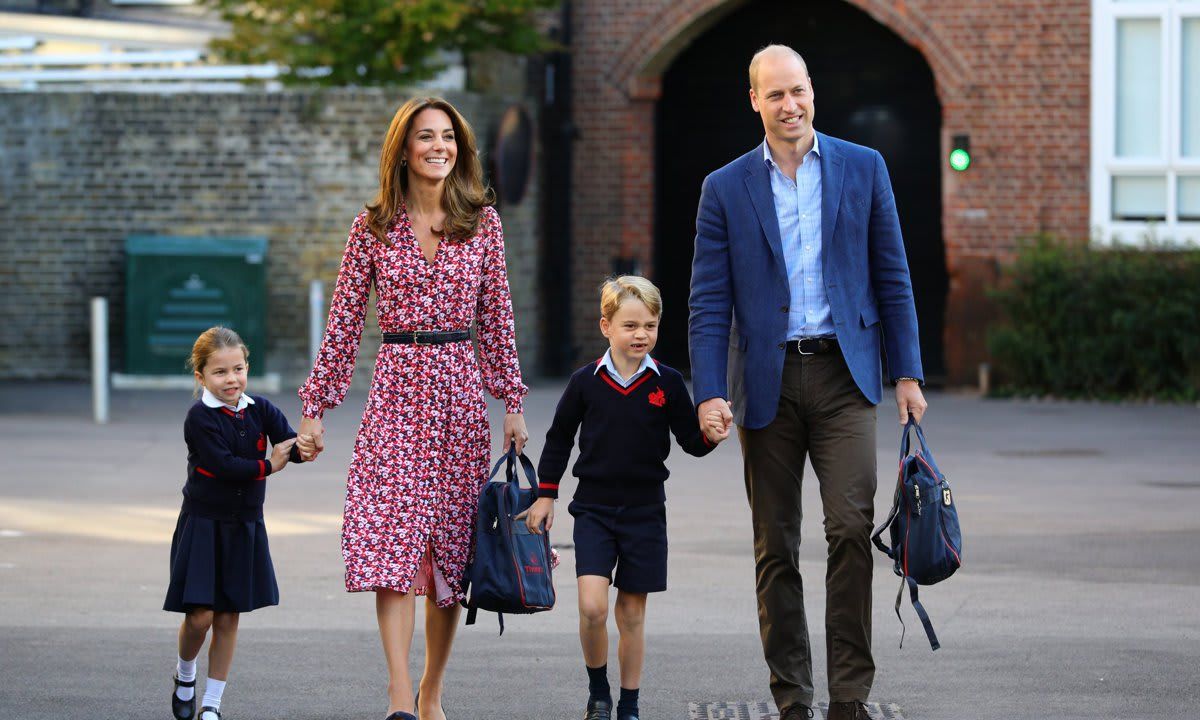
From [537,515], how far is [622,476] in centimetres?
28

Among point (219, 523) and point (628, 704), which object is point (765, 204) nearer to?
point (628, 704)

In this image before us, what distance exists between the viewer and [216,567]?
5898 millimetres

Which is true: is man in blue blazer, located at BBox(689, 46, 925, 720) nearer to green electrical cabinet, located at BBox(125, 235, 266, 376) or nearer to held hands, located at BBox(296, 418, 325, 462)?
held hands, located at BBox(296, 418, 325, 462)

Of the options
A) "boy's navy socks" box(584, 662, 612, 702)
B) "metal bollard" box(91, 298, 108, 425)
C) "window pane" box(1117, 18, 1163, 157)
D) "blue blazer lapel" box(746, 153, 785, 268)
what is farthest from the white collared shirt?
"window pane" box(1117, 18, 1163, 157)

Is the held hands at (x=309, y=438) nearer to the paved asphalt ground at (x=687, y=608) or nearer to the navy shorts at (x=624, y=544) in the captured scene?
the navy shorts at (x=624, y=544)

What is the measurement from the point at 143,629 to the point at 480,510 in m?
2.36

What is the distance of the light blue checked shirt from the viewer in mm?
5742

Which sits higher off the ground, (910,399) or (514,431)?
(910,399)

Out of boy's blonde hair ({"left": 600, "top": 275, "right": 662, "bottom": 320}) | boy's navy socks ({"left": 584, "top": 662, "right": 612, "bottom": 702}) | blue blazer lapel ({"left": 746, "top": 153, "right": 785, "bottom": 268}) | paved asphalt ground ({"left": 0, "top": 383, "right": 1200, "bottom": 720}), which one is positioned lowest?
paved asphalt ground ({"left": 0, "top": 383, "right": 1200, "bottom": 720})

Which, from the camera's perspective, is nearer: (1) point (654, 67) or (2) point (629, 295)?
(2) point (629, 295)

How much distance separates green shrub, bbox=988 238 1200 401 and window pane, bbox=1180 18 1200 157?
1.29 m

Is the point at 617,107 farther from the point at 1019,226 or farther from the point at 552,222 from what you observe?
the point at 1019,226

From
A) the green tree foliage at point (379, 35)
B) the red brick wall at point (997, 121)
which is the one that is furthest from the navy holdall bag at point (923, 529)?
the red brick wall at point (997, 121)

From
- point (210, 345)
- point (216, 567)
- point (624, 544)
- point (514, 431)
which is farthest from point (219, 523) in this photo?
point (624, 544)
